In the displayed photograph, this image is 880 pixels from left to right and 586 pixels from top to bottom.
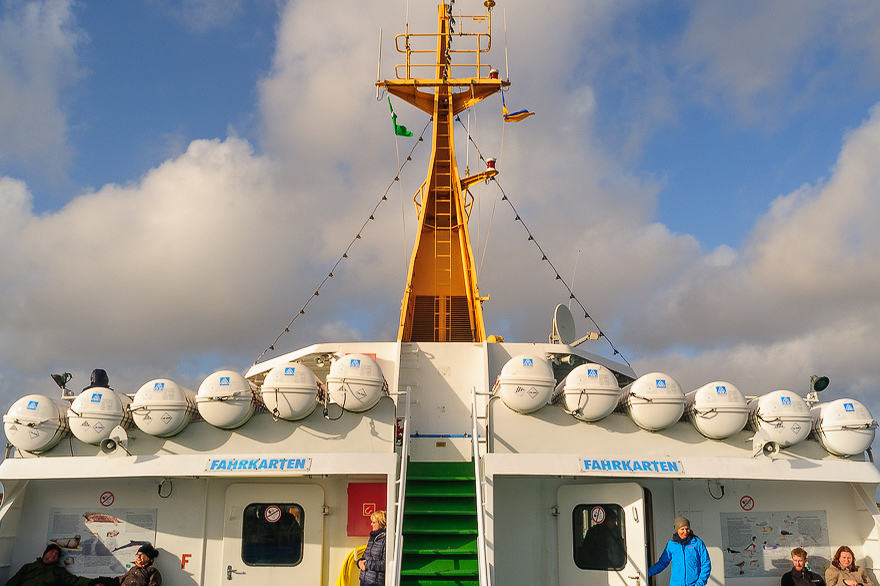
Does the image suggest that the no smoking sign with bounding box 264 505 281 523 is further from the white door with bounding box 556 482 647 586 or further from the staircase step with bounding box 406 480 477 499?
the white door with bounding box 556 482 647 586

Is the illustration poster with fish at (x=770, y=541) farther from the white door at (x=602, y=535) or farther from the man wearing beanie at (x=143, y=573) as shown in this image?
the man wearing beanie at (x=143, y=573)

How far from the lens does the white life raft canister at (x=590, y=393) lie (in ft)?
27.0

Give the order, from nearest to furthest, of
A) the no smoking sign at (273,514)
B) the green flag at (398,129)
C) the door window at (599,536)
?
the door window at (599,536)
the no smoking sign at (273,514)
the green flag at (398,129)

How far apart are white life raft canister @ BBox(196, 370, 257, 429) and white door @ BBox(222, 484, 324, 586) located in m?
0.97

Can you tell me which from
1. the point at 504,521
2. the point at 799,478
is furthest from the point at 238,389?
the point at 799,478

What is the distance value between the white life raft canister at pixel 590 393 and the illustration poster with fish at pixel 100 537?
5.63 metres

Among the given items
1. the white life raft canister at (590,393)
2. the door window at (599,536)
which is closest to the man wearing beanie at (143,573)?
the door window at (599,536)

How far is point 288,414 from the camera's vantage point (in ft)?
26.6

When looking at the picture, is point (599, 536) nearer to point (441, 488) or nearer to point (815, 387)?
point (441, 488)

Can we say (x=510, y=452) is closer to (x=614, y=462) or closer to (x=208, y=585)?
(x=614, y=462)

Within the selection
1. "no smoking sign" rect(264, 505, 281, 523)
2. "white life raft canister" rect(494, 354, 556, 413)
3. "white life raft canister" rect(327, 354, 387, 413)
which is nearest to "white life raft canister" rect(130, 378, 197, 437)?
"no smoking sign" rect(264, 505, 281, 523)

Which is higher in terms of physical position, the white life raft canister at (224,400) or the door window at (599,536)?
the white life raft canister at (224,400)

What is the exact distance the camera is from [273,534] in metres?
8.35

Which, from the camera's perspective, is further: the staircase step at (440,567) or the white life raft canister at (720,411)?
the white life raft canister at (720,411)
